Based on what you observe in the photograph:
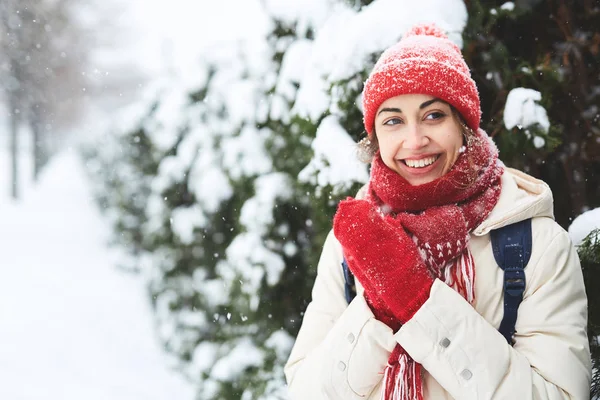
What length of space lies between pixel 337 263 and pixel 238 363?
2.22m

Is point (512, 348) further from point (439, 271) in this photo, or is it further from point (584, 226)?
point (584, 226)

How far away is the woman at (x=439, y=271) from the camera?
148 cm

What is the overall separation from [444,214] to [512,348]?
416 millimetres

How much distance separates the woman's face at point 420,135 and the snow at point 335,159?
914 mm

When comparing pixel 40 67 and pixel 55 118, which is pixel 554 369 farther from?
pixel 55 118

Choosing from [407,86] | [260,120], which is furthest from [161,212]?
[407,86]

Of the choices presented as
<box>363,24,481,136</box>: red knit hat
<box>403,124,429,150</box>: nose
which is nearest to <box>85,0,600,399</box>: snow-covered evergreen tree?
<box>363,24,481,136</box>: red knit hat

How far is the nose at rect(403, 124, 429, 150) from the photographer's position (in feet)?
5.42

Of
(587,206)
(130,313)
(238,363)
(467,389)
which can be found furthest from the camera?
(130,313)

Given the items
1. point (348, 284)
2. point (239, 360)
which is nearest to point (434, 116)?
point (348, 284)

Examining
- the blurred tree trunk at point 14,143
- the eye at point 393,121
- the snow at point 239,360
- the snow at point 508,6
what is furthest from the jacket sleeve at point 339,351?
the blurred tree trunk at point 14,143

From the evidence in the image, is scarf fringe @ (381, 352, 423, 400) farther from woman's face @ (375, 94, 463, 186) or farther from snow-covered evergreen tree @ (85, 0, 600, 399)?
snow-covered evergreen tree @ (85, 0, 600, 399)

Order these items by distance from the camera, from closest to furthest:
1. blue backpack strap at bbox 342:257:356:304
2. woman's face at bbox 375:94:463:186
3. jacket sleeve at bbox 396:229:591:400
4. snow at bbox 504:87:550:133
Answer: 1. jacket sleeve at bbox 396:229:591:400
2. woman's face at bbox 375:94:463:186
3. blue backpack strap at bbox 342:257:356:304
4. snow at bbox 504:87:550:133

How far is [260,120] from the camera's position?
157 inches
